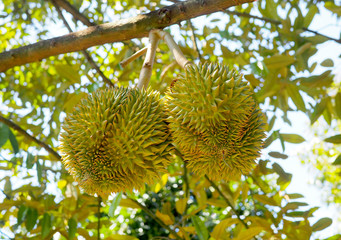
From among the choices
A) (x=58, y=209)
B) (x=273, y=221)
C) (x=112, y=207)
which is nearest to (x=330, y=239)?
(x=273, y=221)

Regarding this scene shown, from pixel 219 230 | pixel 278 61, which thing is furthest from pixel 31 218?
pixel 278 61

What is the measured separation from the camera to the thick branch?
1420mm

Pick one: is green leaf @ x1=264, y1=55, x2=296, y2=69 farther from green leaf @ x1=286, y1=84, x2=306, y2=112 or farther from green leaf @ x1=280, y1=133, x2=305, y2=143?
green leaf @ x1=280, y1=133, x2=305, y2=143

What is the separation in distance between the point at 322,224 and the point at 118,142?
4.52 feet

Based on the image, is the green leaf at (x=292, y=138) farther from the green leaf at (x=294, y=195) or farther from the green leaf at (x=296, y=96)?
the green leaf at (x=294, y=195)

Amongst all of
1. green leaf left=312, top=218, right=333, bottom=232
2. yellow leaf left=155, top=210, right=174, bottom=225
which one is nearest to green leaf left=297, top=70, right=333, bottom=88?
green leaf left=312, top=218, right=333, bottom=232

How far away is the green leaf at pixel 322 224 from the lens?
1932mm

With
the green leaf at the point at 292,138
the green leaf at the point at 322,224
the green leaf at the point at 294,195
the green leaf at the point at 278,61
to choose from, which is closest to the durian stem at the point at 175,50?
the green leaf at the point at 278,61

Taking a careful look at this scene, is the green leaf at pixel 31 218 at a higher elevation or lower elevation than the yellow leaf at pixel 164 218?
higher

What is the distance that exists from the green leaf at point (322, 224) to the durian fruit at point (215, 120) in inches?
33.7

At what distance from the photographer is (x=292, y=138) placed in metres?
2.00

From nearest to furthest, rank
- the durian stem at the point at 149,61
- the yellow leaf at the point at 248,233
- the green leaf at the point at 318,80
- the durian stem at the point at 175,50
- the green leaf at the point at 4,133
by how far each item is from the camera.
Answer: the durian stem at the point at 175,50 < the durian stem at the point at 149,61 < the yellow leaf at the point at 248,233 < the green leaf at the point at 4,133 < the green leaf at the point at 318,80

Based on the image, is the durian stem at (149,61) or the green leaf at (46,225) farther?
the green leaf at (46,225)

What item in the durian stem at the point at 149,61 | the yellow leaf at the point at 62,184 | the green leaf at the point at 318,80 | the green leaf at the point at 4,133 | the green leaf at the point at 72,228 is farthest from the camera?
the yellow leaf at the point at 62,184
